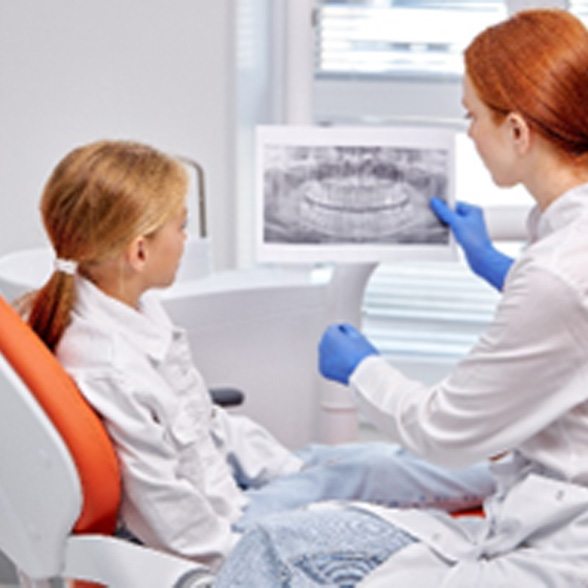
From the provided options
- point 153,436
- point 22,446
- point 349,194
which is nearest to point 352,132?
point 349,194

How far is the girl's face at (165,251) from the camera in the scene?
1651 mm

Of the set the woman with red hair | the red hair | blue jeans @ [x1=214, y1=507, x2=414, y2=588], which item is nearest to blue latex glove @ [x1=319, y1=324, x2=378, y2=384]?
the woman with red hair

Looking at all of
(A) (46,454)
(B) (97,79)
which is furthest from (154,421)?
(B) (97,79)

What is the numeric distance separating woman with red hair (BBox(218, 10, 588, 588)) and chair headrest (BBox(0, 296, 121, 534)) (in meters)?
0.20

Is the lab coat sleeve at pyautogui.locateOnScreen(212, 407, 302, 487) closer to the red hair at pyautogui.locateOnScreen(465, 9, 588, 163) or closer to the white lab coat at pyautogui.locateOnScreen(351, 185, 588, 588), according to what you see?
the white lab coat at pyautogui.locateOnScreen(351, 185, 588, 588)

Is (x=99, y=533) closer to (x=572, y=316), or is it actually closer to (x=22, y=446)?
(x=22, y=446)

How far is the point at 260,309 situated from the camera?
2.24 meters

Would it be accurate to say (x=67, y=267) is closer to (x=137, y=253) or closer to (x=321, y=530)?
(x=137, y=253)

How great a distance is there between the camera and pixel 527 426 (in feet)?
4.36

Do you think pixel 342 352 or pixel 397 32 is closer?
pixel 342 352

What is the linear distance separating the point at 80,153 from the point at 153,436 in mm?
376

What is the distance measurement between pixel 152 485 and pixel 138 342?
0.67 ft

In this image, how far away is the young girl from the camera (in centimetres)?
152

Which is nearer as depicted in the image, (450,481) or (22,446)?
(22,446)
